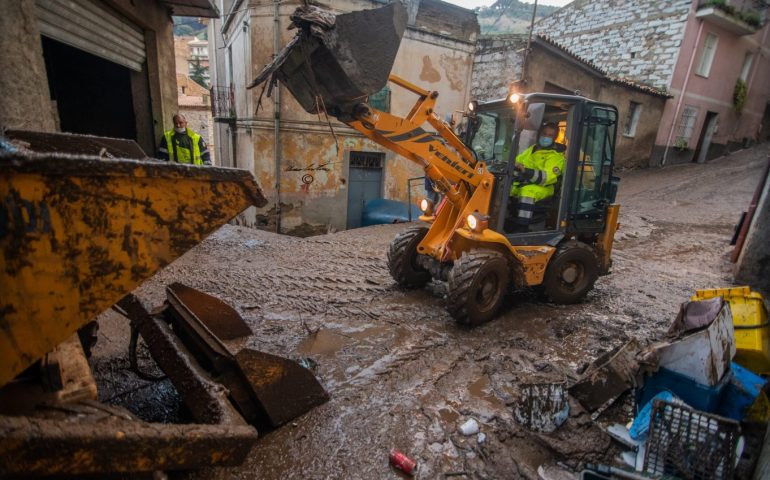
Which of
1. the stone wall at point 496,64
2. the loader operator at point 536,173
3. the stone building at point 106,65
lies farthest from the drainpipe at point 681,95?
the stone building at point 106,65

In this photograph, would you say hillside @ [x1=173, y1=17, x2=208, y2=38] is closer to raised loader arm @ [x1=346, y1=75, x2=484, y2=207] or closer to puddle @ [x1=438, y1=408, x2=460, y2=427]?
raised loader arm @ [x1=346, y1=75, x2=484, y2=207]

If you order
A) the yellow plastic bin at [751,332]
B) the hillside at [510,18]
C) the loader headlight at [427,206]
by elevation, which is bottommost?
the yellow plastic bin at [751,332]

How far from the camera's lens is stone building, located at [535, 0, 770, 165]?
14.2 metres

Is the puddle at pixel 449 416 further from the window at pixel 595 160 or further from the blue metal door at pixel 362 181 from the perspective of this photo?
the blue metal door at pixel 362 181

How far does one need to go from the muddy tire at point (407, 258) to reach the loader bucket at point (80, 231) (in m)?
3.37

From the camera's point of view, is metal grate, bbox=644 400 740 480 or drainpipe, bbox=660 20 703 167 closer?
metal grate, bbox=644 400 740 480

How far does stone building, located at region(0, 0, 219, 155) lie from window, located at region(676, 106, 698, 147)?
60.8ft

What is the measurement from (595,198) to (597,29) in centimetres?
1589

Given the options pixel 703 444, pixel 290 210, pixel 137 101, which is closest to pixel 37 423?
pixel 703 444

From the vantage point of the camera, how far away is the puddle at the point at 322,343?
130 inches

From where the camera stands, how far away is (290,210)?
35.4ft

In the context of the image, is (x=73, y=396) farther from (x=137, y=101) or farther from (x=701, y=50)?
(x=701, y=50)

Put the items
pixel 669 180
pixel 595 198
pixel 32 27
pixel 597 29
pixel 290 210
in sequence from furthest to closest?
pixel 597 29
pixel 669 180
pixel 290 210
pixel 595 198
pixel 32 27

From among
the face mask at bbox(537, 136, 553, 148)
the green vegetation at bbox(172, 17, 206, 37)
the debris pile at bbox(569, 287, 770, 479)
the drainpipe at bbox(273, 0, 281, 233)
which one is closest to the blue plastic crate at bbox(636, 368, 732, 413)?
the debris pile at bbox(569, 287, 770, 479)
